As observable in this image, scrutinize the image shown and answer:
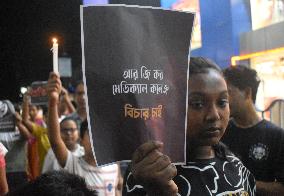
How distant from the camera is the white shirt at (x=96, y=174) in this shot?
8.84ft

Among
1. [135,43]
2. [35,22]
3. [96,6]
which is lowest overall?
[135,43]

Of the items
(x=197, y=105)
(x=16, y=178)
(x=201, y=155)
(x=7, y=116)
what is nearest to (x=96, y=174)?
(x=201, y=155)

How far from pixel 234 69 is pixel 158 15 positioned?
138cm

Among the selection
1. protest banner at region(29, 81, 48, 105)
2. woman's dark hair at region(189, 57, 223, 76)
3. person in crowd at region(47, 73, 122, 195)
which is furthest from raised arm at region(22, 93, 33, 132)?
woman's dark hair at region(189, 57, 223, 76)

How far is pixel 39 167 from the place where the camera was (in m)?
3.86

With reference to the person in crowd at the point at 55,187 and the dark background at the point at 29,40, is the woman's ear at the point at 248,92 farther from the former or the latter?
the dark background at the point at 29,40

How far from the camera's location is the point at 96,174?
272 cm

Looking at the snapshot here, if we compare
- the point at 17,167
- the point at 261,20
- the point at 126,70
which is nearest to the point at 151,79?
the point at 126,70

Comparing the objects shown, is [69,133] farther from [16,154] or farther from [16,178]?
[16,178]

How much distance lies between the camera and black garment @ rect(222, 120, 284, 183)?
2.24 m

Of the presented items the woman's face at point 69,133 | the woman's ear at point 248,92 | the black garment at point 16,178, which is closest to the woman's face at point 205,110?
the woman's ear at point 248,92

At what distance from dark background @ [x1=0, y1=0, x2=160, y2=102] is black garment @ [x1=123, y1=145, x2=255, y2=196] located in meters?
→ 8.92

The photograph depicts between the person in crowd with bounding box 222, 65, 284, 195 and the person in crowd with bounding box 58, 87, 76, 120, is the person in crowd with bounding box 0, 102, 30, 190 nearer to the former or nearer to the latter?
the person in crowd with bounding box 58, 87, 76, 120

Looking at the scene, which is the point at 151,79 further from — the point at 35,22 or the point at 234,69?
the point at 35,22
